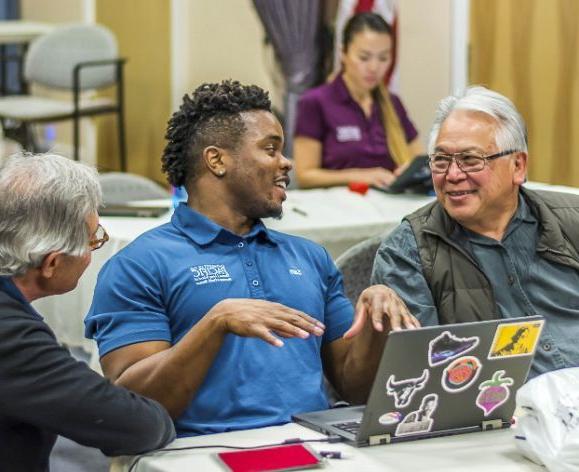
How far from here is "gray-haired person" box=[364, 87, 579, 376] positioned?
2.52m

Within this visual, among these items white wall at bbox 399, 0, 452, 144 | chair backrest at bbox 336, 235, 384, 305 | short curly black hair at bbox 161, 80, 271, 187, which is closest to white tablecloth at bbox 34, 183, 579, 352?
chair backrest at bbox 336, 235, 384, 305

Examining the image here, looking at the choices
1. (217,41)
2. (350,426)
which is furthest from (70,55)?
(350,426)

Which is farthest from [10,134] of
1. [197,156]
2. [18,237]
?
[18,237]

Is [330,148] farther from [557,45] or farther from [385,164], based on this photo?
[557,45]

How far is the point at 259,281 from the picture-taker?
231cm

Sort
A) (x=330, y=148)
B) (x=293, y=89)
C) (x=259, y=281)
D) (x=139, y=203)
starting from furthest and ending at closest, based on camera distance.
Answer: (x=293, y=89), (x=330, y=148), (x=139, y=203), (x=259, y=281)

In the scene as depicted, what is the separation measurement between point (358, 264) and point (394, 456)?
3.58ft

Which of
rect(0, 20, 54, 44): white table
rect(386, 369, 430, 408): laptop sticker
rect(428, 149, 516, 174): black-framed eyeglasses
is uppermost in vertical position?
rect(428, 149, 516, 174): black-framed eyeglasses

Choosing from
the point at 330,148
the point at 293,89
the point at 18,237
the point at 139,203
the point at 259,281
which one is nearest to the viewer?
the point at 18,237

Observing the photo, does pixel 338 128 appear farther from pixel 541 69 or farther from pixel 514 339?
pixel 514 339

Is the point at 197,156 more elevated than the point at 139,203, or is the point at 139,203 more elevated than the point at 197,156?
the point at 197,156

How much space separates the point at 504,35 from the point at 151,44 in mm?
2800

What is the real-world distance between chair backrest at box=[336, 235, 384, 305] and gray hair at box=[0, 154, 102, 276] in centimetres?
112

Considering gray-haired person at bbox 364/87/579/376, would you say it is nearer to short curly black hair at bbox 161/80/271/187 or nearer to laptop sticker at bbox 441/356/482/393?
short curly black hair at bbox 161/80/271/187
